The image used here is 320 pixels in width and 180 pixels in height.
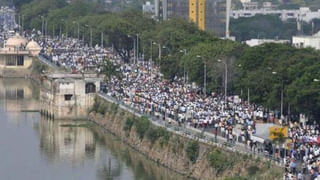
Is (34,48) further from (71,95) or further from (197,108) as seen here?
(197,108)

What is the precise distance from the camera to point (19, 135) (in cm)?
5756

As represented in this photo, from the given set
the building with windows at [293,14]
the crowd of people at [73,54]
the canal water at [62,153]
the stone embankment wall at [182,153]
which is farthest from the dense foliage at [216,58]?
the building with windows at [293,14]

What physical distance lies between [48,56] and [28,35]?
79.1 ft

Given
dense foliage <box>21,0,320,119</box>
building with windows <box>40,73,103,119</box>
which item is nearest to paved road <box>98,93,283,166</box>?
dense foliage <box>21,0,320,119</box>

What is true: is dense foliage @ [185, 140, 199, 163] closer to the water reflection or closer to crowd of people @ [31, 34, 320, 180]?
crowd of people @ [31, 34, 320, 180]

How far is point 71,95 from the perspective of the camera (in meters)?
62.7

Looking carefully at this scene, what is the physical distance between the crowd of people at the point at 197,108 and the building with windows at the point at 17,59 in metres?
7.61

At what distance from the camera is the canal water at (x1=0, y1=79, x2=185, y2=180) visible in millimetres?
46750

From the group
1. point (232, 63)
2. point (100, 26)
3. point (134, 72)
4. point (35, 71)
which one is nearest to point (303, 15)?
point (100, 26)

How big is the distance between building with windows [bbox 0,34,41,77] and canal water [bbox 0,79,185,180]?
19.9m

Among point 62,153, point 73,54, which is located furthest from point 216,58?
point 73,54

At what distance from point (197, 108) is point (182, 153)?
18.5 ft

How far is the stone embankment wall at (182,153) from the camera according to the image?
131 feet

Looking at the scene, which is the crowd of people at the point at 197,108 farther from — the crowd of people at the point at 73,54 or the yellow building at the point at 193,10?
the yellow building at the point at 193,10
